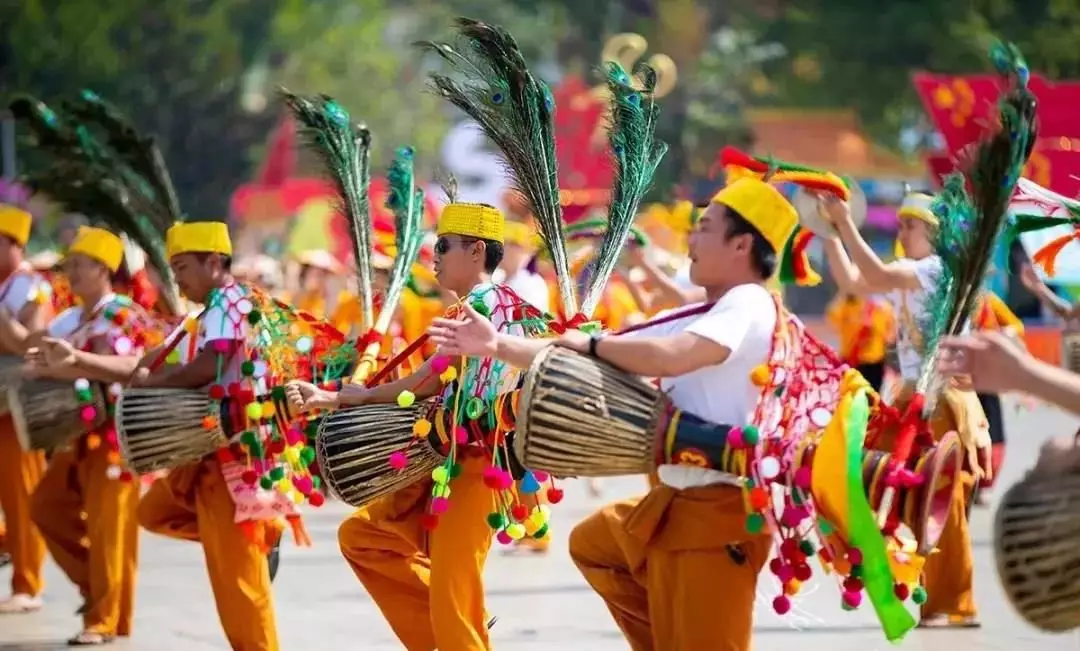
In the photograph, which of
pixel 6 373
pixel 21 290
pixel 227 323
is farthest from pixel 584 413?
pixel 21 290

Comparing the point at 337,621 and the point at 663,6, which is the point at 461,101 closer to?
the point at 337,621

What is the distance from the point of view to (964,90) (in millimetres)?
23703

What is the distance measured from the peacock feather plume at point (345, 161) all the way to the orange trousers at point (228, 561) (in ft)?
3.70

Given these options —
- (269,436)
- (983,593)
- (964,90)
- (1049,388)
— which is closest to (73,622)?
(269,436)

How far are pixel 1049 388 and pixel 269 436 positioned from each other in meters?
3.70

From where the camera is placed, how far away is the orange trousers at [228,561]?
301 inches

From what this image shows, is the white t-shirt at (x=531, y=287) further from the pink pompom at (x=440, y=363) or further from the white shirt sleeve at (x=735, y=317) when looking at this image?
the white shirt sleeve at (x=735, y=317)

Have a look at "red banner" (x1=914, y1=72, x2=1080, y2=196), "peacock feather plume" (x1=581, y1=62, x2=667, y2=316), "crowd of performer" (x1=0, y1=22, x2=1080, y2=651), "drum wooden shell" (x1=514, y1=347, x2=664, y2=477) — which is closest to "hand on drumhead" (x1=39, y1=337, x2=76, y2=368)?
"crowd of performer" (x1=0, y1=22, x2=1080, y2=651)

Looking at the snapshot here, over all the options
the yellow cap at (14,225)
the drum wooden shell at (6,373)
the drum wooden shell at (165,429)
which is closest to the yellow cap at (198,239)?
the drum wooden shell at (165,429)

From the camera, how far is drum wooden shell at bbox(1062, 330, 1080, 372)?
6884 millimetres

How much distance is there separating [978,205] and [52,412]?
484 centimetres

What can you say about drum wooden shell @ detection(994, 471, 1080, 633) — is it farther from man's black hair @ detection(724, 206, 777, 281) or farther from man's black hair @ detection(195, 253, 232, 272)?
man's black hair @ detection(195, 253, 232, 272)

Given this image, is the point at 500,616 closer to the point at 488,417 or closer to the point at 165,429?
the point at 165,429

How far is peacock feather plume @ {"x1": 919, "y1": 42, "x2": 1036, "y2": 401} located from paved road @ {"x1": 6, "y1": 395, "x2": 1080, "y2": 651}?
2.95 metres
